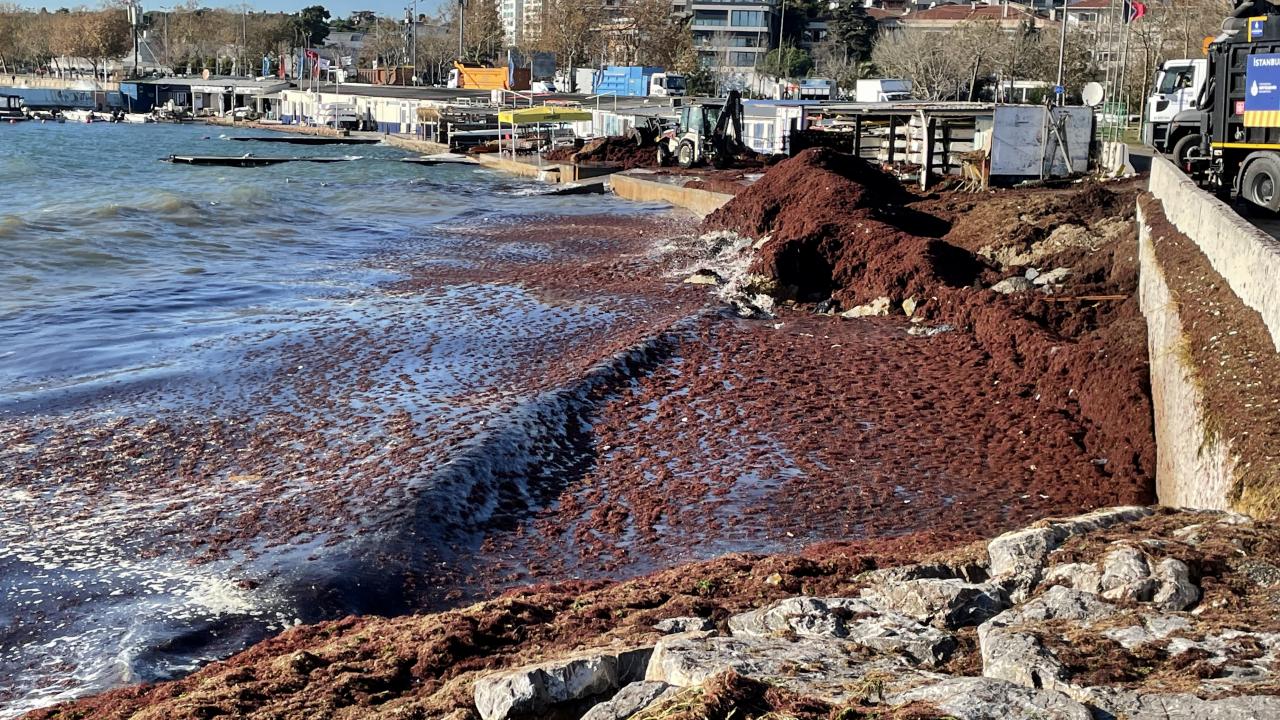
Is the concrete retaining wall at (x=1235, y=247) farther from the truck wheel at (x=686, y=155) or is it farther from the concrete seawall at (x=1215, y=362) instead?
the truck wheel at (x=686, y=155)

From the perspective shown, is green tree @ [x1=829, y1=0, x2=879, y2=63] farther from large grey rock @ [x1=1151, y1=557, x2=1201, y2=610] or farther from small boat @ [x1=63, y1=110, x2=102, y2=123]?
large grey rock @ [x1=1151, y1=557, x2=1201, y2=610]

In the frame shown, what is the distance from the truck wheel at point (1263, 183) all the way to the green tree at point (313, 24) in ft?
553

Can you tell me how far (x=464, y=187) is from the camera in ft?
159

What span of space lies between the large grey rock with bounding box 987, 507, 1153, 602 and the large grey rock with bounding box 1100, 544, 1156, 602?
40cm

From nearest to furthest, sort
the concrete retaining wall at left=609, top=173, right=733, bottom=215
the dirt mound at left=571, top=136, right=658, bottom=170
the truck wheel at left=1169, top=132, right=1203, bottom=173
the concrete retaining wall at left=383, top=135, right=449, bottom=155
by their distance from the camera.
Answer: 1. the truck wheel at left=1169, top=132, right=1203, bottom=173
2. the concrete retaining wall at left=609, top=173, right=733, bottom=215
3. the dirt mound at left=571, top=136, right=658, bottom=170
4. the concrete retaining wall at left=383, top=135, right=449, bottom=155

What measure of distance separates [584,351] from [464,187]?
109ft

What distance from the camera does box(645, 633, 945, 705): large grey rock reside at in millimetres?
5051

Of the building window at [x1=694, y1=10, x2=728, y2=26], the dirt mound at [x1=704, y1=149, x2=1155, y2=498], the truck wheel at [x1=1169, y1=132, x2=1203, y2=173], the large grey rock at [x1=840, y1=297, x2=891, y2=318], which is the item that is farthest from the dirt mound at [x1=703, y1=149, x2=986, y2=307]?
the building window at [x1=694, y1=10, x2=728, y2=26]

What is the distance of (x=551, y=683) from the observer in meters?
5.21

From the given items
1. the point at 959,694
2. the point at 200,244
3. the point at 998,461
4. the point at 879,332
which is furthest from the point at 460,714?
the point at 200,244

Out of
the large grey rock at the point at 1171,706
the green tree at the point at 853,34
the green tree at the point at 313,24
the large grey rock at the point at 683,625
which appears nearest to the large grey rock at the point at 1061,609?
the large grey rock at the point at 1171,706

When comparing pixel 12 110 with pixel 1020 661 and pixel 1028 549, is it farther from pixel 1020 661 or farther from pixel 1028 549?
pixel 1020 661

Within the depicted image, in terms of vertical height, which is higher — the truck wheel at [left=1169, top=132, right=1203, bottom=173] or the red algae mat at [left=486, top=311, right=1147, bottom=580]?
the truck wheel at [left=1169, top=132, right=1203, bottom=173]

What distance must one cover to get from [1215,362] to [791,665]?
6.11 m
